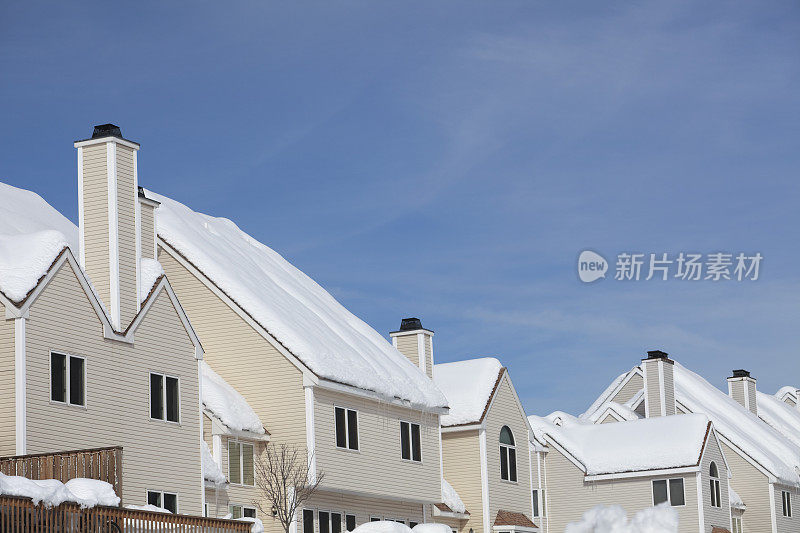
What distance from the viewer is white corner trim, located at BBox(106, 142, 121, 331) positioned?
88.6 feet

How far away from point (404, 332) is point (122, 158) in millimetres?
18009

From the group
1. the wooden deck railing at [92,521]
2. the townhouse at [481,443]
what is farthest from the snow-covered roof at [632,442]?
the wooden deck railing at [92,521]

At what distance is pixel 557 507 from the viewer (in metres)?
50.9

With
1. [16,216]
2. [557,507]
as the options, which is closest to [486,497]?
[557,507]

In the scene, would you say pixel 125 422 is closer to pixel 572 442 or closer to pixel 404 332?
pixel 404 332

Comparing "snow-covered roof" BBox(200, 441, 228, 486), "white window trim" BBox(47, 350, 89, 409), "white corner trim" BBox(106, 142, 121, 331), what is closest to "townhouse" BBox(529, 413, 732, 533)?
"snow-covered roof" BBox(200, 441, 228, 486)

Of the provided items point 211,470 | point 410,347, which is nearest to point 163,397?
point 211,470

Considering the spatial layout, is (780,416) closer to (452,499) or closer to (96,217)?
(452,499)

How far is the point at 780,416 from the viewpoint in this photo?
72.5 m

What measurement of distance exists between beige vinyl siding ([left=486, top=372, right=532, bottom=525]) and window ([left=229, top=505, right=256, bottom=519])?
12.5m

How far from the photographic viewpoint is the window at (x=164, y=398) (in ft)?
91.6

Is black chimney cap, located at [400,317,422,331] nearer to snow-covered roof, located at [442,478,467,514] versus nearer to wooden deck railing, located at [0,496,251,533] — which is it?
snow-covered roof, located at [442,478,467,514]

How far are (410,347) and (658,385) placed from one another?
18947 mm

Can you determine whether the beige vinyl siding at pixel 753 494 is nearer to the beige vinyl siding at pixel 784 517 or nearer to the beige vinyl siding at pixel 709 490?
the beige vinyl siding at pixel 784 517
